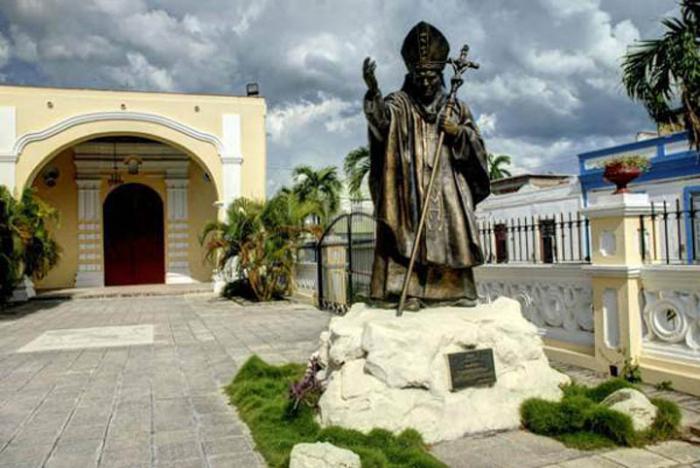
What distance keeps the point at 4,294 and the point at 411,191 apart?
12.3 m

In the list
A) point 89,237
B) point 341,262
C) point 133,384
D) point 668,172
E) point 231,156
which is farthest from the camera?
point 89,237

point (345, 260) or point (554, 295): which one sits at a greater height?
point (345, 260)

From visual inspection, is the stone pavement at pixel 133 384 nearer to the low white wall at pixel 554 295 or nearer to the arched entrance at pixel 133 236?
the low white wall at pixel 554 295

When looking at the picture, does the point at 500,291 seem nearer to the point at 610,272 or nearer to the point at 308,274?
the point at 610,272

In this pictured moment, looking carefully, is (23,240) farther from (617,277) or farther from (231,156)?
(617,277)

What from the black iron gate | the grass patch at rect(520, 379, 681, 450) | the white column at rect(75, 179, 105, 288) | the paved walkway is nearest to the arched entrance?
the white column at rect(75, 179, 105, 288)

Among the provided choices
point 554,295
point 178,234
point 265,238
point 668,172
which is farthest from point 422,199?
point 178,234

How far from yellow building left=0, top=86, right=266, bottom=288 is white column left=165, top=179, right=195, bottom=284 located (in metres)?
0.03

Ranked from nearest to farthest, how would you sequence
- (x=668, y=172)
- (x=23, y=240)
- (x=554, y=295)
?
(x=554, y=295), (x=23, y=240), (x=668, y=172)

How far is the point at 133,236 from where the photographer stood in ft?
64.5

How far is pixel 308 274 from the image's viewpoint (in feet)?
46.3

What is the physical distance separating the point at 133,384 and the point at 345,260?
19.1ft

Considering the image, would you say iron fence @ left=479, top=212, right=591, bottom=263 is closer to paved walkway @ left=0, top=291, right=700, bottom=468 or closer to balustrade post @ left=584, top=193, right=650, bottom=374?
balustrade post @ left=584, top=193, right=650, bottom=374

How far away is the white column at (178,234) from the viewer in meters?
19.5
